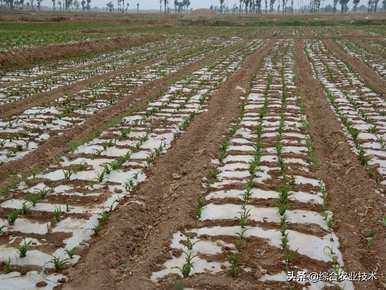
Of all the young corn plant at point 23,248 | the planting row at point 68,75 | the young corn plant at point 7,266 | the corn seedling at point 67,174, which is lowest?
the young corn plant at point 7,266

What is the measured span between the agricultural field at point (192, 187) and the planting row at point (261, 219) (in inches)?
0.9

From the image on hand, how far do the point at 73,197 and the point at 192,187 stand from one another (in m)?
1.82

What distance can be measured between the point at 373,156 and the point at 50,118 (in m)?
7.39

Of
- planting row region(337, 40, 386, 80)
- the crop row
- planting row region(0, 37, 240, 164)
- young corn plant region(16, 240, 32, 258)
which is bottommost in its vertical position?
young corn plant region(16, 240, 32, 258)

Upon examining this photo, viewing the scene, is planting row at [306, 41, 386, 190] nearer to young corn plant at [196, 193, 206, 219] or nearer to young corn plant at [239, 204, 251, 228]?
young corn plant at [239, 204, 251, 228]

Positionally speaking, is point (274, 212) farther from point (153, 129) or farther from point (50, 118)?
point (50, 118)

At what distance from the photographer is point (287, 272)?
4.77 metres

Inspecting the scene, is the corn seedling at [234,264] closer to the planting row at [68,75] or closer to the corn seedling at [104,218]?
the corn seedling at [104,218]

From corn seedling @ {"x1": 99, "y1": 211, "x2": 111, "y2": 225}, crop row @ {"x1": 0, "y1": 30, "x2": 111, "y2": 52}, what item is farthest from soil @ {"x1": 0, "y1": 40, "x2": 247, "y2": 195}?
crop row @ {"x1": 0, "y1": 30, "x2": 111, "y2": 52}

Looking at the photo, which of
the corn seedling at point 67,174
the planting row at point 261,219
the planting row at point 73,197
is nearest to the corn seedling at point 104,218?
the planting row at point 73,197

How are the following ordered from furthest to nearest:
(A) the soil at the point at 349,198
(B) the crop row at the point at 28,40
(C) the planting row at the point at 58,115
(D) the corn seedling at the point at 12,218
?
(B) the crop row at the point at 28,40
(C) the planting row at the point at 58,115
(D) the corn seedling at the point at 12,218
(A) the soil at the point at 349,198

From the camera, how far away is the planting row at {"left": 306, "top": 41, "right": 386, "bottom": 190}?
8.32m

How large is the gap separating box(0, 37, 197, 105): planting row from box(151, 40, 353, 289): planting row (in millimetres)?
7575

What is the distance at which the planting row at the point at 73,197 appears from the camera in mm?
4918
